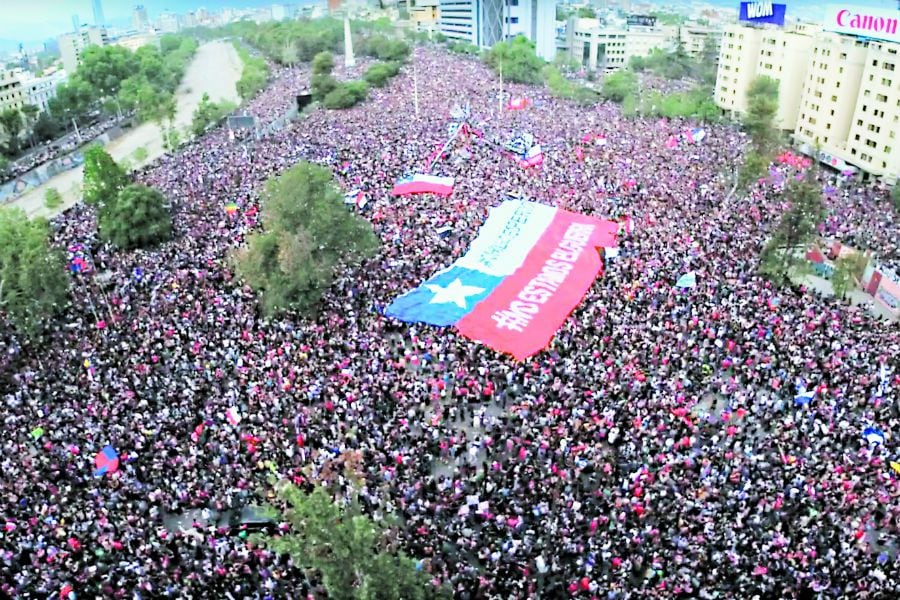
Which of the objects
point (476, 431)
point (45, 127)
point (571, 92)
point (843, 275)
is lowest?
point (45, 127)

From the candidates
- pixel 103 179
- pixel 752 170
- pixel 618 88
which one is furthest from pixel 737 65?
pixel 103 179

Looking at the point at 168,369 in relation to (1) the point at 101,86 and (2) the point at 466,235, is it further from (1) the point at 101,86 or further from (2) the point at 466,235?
(1) the point at 101,86

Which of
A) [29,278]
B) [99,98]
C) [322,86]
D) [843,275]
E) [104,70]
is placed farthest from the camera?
[99,98]

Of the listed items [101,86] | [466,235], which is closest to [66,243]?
[466,235]

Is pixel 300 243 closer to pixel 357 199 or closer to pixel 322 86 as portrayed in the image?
pixel 357 199

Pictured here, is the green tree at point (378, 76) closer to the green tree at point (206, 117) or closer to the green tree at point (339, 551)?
the green tree at point (206, 117)
